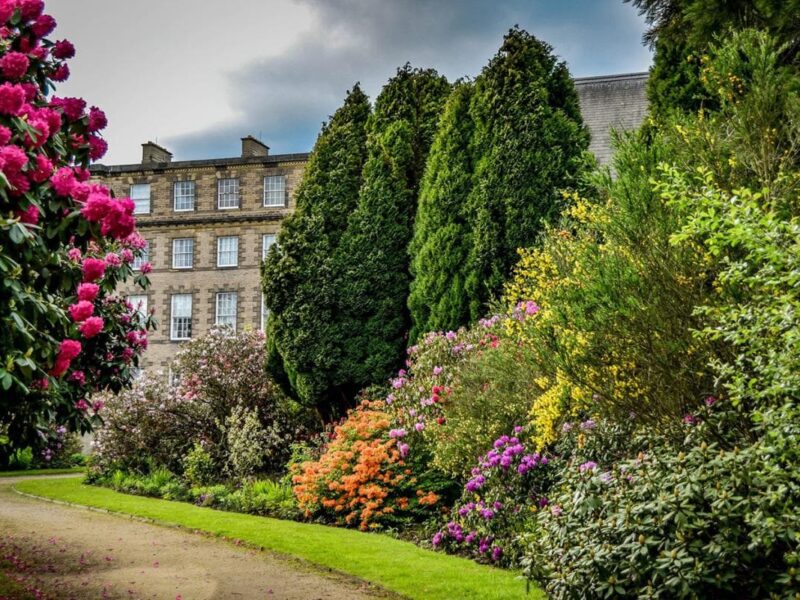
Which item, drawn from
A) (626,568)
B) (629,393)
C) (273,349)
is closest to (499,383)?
(629,393)

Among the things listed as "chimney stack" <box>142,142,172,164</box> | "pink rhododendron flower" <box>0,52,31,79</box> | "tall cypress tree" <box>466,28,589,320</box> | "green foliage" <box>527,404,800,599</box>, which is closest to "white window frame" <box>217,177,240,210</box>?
"chimney stack" <box>142,142,172,164</box>

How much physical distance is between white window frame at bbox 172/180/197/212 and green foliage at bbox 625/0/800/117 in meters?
29.8

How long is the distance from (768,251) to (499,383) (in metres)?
5.65

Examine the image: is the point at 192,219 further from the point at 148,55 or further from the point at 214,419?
the point at 148,55

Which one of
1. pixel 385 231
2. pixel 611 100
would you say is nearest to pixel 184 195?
pixel 611 100

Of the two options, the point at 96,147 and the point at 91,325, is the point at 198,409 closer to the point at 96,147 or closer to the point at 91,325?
the point at 96,147

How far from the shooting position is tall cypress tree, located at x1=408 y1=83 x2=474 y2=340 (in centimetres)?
1591

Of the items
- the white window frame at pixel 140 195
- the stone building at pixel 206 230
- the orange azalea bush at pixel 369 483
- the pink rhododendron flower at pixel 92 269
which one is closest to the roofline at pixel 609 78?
the orange azalea bush at pixel 369 483

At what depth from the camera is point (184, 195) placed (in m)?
39.3

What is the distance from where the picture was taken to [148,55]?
42.3 feet

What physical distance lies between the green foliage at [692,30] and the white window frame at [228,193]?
2841cm

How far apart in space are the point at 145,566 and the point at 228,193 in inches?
1206

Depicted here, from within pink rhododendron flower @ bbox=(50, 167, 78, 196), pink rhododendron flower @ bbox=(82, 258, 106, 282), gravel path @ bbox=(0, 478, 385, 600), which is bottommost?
gravel path @ bbox=(0, 478, 385, 600)

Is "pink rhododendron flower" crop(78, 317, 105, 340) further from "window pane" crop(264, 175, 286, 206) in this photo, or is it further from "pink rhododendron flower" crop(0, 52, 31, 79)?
"window pane" crop(264, 175, 286, 206)
